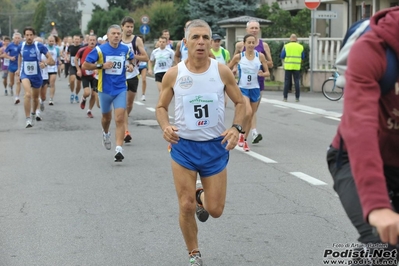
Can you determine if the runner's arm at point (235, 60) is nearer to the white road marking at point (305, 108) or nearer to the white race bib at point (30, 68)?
the white race bib at point (30, 68)

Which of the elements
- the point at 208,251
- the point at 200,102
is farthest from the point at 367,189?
the point at 208,251

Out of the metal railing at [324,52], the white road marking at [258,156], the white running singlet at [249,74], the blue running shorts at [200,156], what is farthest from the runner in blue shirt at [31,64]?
the metal railing at [324,52]

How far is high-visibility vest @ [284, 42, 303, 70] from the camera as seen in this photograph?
981 inches

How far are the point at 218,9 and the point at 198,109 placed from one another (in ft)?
162

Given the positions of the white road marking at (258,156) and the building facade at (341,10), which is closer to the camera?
the white road marking at (258,156)

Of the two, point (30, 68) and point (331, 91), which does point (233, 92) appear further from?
point (331, 91)

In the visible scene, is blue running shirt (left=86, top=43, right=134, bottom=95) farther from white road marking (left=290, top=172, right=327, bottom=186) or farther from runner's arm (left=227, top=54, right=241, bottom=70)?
white road marking (left=290, top=172, right=327, bottom=186)

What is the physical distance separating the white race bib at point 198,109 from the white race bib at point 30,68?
11.3 metres

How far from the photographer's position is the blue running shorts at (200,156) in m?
6.00

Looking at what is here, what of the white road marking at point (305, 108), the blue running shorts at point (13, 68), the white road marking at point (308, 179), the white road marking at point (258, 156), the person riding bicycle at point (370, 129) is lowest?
the white road marking at point (305, 108)

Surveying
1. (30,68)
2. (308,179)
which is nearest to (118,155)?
(308,179)

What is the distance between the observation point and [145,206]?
822cm

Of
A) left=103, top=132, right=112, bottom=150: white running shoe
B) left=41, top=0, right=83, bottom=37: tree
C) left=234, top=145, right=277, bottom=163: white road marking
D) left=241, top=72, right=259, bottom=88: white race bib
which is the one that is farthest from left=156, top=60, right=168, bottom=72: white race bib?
left=41, top=0, right=83, bottom=37: tree

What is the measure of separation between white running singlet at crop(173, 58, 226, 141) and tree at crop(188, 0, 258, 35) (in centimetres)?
4840
